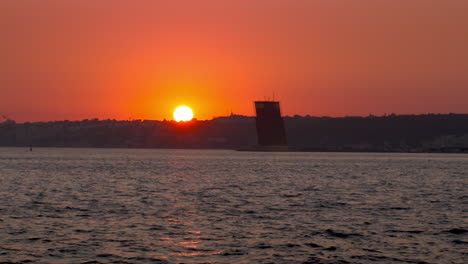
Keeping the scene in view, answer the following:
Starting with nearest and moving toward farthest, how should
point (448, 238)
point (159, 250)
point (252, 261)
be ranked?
point (252, 261)
point (159, 250)
point (448, 238)

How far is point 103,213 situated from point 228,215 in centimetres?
733

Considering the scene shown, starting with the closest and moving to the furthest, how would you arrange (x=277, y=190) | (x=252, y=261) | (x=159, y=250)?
(x=252, y=261) → (x=159, y=250) → (x=277, y=190)

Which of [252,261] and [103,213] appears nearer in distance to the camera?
[252,261]

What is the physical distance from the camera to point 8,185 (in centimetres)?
6625

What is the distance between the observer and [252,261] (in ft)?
88.5

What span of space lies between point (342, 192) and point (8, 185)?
100 feet

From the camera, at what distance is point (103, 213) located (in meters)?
41.8

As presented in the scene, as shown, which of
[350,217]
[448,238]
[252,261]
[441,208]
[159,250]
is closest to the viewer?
[252,261]

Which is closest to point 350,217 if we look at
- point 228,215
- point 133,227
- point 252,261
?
point 228,215

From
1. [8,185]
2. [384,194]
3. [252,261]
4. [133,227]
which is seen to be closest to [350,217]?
[133,227]

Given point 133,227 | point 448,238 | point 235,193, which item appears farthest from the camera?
point 235,193

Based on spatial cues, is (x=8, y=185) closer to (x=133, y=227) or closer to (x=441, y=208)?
(x=133, y=227)

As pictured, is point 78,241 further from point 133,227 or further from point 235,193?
point 235,193

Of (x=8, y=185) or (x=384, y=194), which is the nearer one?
(x=384, y=194)
